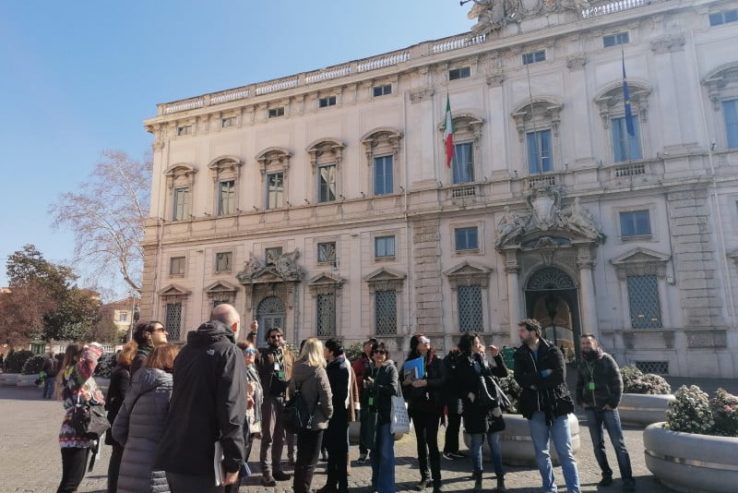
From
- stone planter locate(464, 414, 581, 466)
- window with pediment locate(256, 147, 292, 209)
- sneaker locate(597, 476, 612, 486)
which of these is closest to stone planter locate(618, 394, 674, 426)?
stone planter locate(464, 414, 581, 466)

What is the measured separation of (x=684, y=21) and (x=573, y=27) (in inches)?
167

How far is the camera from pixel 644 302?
61.6 ft

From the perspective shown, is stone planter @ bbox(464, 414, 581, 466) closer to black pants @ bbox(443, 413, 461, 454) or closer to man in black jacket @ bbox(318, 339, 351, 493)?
black pants @ bbox(443, 413, 461, 454)

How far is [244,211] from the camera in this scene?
89.2 feet

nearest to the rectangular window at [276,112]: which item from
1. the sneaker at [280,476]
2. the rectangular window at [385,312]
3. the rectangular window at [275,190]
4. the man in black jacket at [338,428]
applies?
the rectangular window at [275,190]

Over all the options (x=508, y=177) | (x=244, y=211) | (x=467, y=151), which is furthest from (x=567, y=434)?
(x=244, y=211)

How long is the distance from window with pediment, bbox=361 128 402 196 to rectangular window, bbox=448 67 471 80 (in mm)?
3783

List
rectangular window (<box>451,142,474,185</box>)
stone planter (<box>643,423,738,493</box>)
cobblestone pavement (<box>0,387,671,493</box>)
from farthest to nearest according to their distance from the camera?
rectangular window (<box>451,142,474,185</box>)
cobblestone pavement (<box>0,387,671,493</box>)
stone planter (<box>643,423,738,493</box>)

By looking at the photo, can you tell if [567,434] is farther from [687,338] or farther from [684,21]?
[684,21]

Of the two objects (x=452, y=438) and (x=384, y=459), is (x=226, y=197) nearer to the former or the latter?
(x=452, y=438)

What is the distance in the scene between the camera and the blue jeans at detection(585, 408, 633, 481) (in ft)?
21.2

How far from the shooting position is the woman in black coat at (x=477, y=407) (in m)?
6.54

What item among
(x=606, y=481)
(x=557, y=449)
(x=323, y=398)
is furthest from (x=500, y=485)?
(x=323, y=398)

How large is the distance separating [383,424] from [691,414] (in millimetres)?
4086
